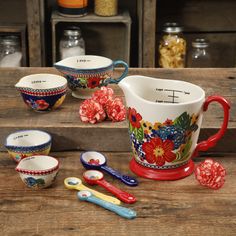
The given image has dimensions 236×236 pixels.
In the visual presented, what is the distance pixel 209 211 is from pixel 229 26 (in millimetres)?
2131


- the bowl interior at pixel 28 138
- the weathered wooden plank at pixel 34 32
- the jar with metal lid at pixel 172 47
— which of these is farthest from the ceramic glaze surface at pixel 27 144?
the jar with metal lid at pixel 172 47

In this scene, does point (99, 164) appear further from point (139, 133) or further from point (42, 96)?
point (42, 96)

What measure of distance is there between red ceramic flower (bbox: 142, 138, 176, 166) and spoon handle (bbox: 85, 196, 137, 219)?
149 millimetres

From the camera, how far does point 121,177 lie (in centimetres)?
113

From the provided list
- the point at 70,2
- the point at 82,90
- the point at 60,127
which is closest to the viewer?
the point at 60,127

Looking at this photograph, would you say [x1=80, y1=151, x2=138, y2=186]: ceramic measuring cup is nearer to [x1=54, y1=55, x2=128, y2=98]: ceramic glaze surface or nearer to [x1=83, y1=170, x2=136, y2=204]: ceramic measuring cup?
[x1=83, y1=170, x2=136, y2=204]: ceramic measuring cup

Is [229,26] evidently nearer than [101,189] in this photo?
No

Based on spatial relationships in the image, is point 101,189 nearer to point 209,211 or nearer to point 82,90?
point 209,211

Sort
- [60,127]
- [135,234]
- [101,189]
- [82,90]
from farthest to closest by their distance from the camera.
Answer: [82,90], [60,127], [101,189], [135,234]

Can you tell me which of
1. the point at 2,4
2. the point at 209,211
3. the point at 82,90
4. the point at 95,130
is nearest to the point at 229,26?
the point at 2,4

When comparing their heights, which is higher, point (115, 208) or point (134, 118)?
point (134, 118)

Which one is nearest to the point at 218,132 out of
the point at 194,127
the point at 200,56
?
the point at 194,127

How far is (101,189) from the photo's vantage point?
110cm

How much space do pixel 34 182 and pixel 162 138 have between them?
0.25m
